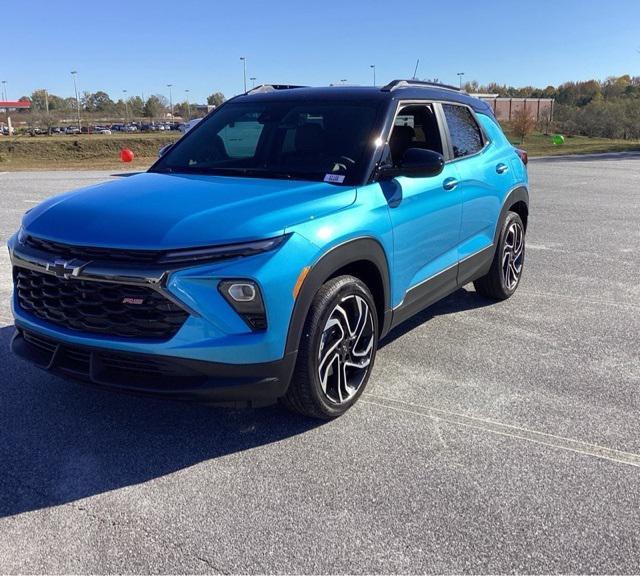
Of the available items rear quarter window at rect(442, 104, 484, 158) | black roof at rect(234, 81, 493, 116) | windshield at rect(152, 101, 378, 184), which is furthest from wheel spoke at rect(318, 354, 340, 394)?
rear quarter window at rect(442, 104, 484, 158)

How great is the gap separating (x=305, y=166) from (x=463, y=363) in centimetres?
177

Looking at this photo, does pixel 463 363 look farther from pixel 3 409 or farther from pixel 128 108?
pixel 128 108

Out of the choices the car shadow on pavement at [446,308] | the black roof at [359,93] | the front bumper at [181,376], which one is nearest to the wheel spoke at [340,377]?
the front bumper at [181,376]

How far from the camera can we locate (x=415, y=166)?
12.9 ft

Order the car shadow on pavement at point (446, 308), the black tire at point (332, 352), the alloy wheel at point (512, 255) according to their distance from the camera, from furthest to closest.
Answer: the alloy wheel at point (512, 255) → the car shadow on pavement at point (446, 308) → the black tire at point (332, 352)

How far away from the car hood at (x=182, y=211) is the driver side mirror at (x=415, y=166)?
0.38 metres

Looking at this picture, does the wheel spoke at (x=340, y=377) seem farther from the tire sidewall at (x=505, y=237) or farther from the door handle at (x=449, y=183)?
the tire sidewall at (x=505, y=237)

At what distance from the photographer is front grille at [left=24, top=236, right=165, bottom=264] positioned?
299 cm

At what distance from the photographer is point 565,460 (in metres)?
3.25

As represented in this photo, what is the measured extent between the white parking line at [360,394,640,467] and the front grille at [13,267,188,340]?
1.47m

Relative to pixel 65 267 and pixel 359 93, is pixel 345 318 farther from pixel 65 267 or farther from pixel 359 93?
pixel 359 93

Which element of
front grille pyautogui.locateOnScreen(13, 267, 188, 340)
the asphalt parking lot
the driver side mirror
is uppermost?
the driver side mirror

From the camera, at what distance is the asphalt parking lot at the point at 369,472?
102 inches

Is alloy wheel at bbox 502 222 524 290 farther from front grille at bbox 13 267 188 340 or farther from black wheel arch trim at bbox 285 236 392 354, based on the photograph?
front grille at bbox 13 267 188 340
